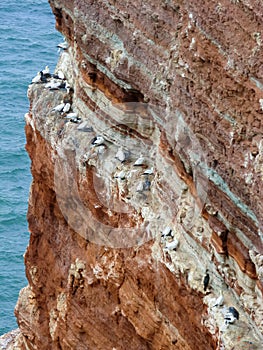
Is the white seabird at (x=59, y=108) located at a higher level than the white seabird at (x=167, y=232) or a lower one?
lower

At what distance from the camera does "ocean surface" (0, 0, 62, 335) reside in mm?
40000

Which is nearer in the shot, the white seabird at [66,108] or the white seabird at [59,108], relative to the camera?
the white seabird at [66,108]

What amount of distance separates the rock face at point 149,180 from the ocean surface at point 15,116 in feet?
45.7

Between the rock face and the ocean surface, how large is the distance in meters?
13.9

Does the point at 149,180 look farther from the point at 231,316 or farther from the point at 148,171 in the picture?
the point at 231,316

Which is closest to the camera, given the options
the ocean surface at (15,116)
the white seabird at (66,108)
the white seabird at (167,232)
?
the white seabird at (167,232)

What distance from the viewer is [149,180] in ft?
64.7

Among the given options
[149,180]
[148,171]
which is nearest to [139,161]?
[148,171]

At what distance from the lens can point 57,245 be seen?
24.0 meters

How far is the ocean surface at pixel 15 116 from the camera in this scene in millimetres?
40000

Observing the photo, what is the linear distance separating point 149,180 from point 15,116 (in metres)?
32.6

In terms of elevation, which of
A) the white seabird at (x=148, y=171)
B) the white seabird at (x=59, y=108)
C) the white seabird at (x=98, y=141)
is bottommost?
the white seabird at (x=59, y=108)

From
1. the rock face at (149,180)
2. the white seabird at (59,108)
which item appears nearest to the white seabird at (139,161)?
the rock face at (149,180)

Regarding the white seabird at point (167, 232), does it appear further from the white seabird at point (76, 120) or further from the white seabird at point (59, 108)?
the white seabird at point (59, 108)
